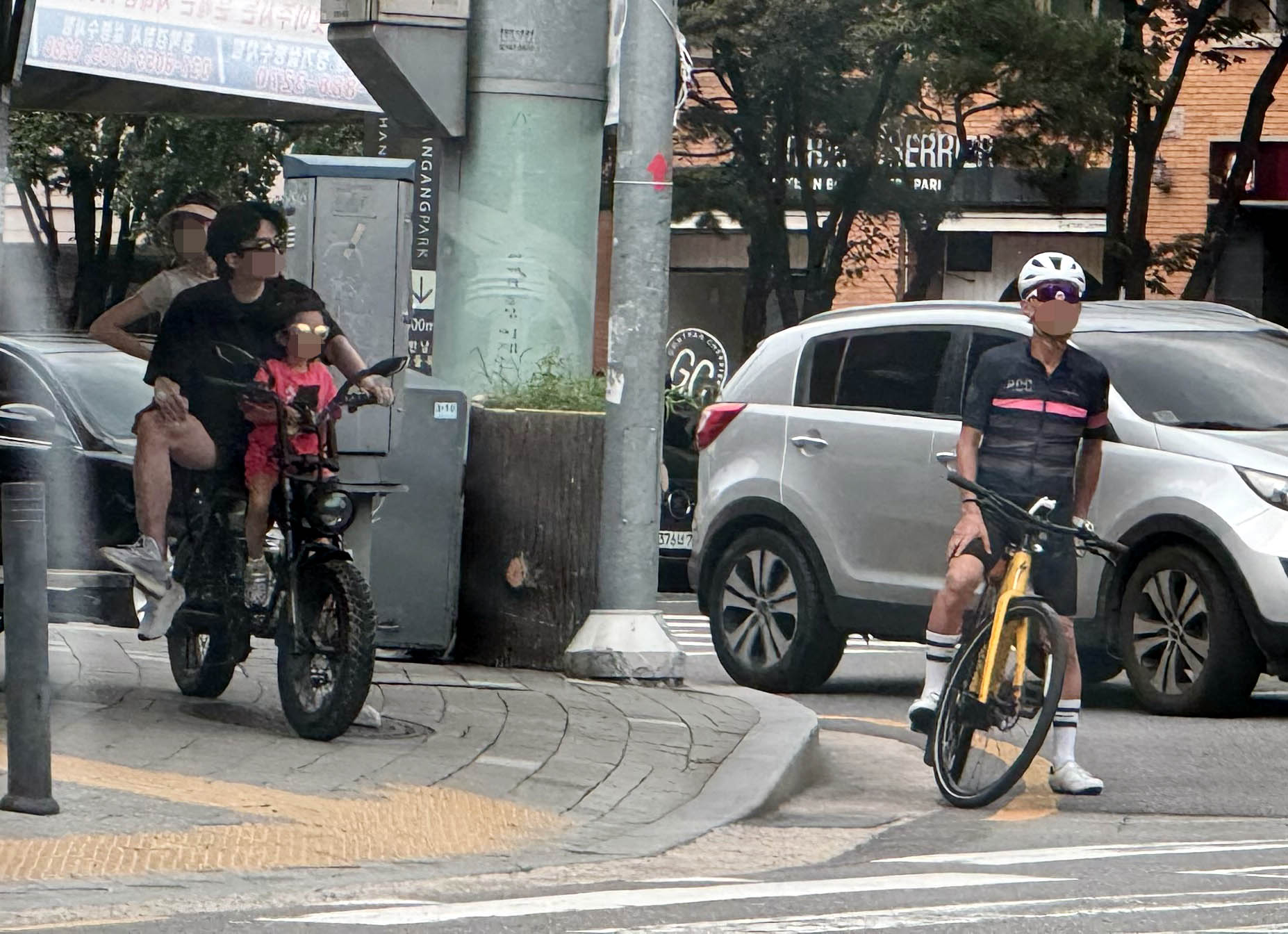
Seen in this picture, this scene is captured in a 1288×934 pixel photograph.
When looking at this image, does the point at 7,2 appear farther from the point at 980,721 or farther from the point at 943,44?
the point at 943,44

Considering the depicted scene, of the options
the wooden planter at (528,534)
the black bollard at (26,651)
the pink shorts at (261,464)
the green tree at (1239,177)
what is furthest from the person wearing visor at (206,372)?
the green tree at (1239,177)

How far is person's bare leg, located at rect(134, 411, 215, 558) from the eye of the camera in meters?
8.16

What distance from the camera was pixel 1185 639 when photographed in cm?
1011

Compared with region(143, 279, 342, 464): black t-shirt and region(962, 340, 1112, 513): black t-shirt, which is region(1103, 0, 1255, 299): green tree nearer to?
region(962, 340, 1112, 513): black t-shirt

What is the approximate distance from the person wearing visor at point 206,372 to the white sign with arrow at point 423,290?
33.5 feet

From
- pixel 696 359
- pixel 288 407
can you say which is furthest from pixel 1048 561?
pixel 696 359

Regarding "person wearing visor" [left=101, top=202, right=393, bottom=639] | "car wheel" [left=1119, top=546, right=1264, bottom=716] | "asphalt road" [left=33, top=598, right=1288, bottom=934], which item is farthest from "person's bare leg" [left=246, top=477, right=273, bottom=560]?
"car wheel" [left=1119, top=546, right=1264, bottom=716]

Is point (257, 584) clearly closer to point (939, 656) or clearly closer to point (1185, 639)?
point (939, 656)

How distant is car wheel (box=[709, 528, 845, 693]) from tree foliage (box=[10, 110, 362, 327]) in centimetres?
1831

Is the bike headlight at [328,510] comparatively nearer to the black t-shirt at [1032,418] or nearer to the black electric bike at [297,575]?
the black electric bike at [297,575]

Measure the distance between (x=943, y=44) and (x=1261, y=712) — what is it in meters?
12.6

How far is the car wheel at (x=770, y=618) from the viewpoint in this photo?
11445 millimetres

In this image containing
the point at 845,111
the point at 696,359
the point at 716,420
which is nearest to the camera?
the point at 716,420

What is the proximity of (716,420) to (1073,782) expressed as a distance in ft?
14.1
